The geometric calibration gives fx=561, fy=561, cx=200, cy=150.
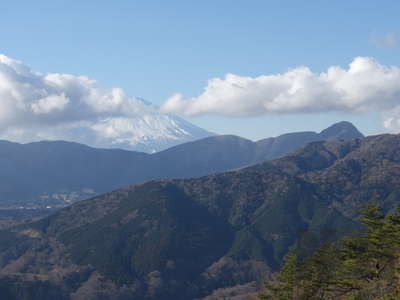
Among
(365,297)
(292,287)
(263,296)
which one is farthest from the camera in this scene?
(263,296)

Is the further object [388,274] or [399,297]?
[388,274]

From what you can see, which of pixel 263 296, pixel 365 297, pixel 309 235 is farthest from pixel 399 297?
pixel 309 235

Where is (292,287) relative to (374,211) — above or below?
below

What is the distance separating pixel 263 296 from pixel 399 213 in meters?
36.1

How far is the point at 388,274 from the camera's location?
84.4 meters

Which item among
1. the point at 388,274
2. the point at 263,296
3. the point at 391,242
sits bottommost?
the point at 263,296

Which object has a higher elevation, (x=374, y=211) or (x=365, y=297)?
(x=374, y=211)

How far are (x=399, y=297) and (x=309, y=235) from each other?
129169 mm

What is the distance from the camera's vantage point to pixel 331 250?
9812 cm

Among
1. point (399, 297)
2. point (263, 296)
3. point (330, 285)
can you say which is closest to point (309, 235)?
point (263, 296)

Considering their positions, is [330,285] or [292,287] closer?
[330,285]

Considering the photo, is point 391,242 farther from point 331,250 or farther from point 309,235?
point 309,235

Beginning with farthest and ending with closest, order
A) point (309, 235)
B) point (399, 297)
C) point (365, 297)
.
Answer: point (309, 235) → point (365, 297) → point (399, 297)

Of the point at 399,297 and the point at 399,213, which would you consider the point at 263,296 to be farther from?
the point at 399,297
